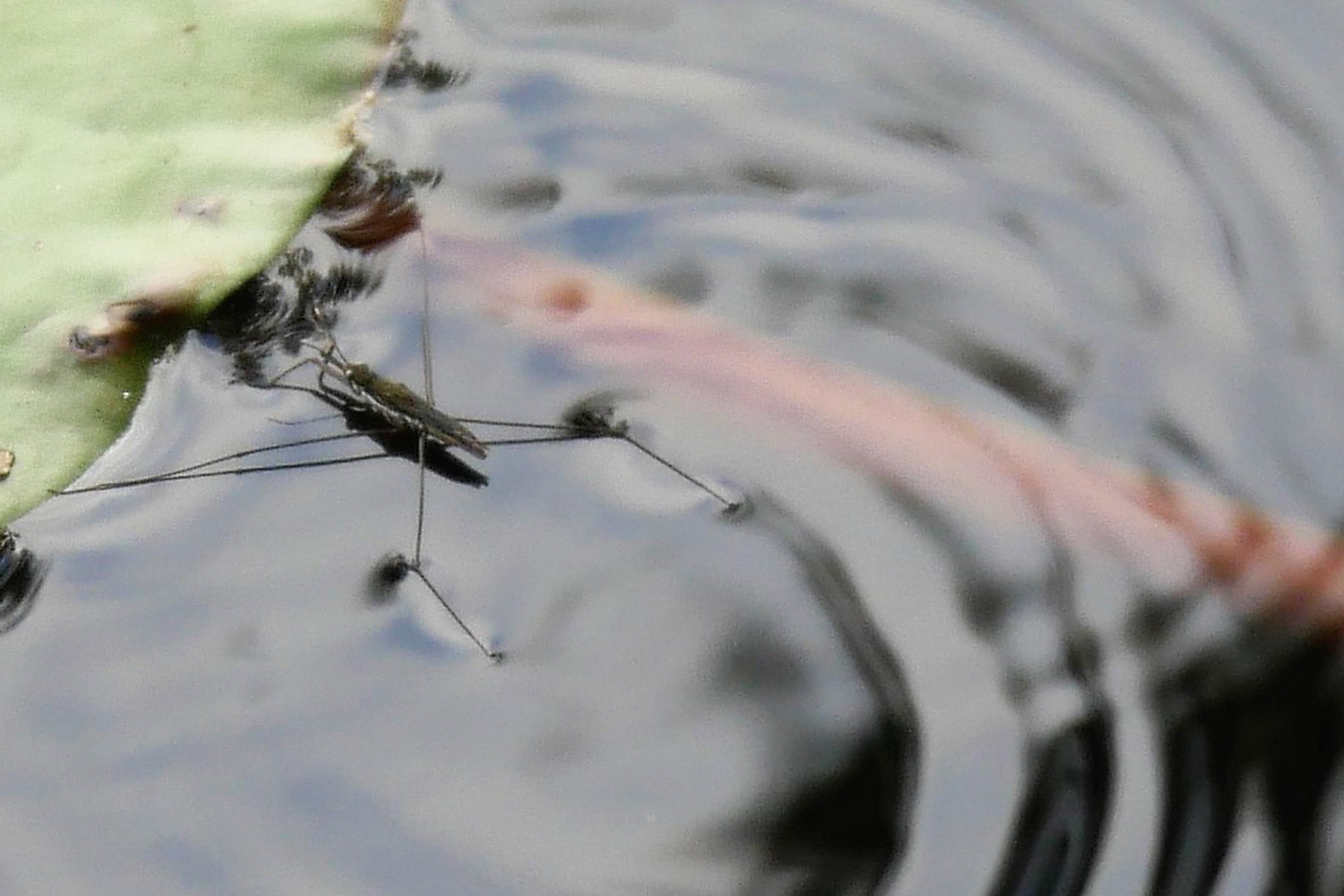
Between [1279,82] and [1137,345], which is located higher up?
[1279,82]

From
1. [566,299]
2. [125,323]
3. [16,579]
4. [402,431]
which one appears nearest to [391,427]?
[402,431]

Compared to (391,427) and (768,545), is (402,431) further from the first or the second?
(768,545)

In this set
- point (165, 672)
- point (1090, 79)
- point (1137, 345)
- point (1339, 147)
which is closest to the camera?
point (165, 672)

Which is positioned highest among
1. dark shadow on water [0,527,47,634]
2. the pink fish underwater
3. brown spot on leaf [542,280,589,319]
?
the pink fish underwater

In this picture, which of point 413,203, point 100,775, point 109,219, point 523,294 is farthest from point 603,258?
point 100,775

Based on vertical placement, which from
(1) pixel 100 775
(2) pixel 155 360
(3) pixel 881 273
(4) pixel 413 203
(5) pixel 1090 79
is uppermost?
(5) pixel 1090 79

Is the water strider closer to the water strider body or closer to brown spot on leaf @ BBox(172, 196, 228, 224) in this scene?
the water strider body

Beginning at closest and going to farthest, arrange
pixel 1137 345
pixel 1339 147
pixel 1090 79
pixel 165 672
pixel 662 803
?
pixel 662 803, pixel 165 672, pixel 1137 345, pixel 1339 147, pixel 1090 79

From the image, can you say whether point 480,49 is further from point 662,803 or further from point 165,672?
point 662,803

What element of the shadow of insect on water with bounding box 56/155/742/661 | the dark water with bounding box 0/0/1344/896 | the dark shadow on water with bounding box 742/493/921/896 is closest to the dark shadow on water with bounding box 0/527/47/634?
the dark water with bounding box 0/0/1344/896
